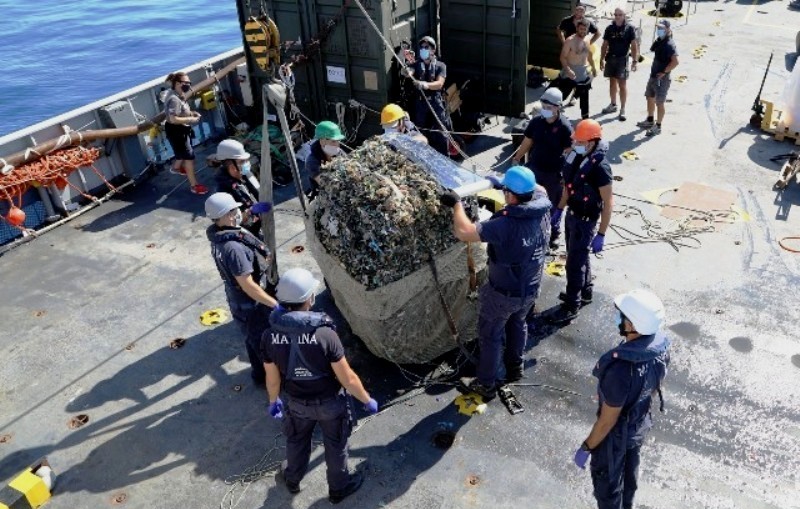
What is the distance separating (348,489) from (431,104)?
242 inches

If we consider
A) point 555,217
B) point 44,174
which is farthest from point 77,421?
point 555,217

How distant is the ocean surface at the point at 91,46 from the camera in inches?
1025

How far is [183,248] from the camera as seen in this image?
803 centimetres

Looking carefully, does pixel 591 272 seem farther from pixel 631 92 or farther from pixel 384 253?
pixel 631 92

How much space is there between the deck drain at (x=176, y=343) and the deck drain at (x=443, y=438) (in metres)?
2.79

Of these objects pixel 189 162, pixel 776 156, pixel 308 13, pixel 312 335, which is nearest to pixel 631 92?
pixel 776 156

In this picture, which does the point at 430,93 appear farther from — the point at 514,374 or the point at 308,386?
the point at 308,386

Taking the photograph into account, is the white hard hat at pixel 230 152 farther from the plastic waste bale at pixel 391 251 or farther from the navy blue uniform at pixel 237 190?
the plastic waste bale at pixel 391 251

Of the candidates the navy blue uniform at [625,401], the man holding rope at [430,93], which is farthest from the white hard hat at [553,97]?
the navy blue uniform at [625,401]

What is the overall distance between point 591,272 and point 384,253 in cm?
274

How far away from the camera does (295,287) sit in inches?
161

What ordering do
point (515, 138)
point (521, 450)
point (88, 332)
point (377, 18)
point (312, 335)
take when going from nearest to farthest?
point (312, 335)
point (521, 450)
point (88, 332)
point (377, 18)
point (515, 138)

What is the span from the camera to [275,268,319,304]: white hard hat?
4102mm

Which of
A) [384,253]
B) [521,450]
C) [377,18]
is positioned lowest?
[521,450]
